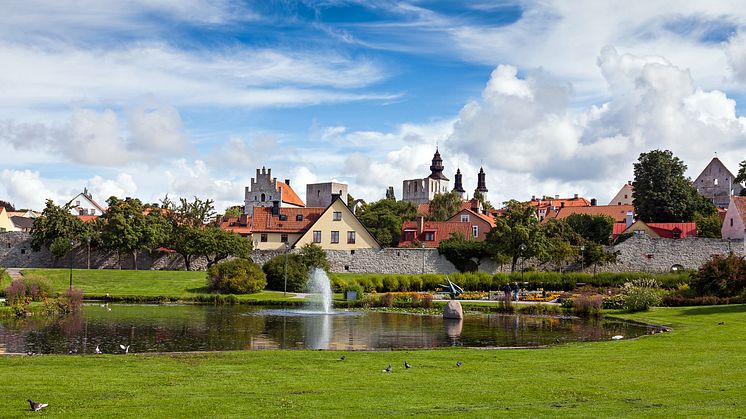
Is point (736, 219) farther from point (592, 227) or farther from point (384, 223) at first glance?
point (384, 223)

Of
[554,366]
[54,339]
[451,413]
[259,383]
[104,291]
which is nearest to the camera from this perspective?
[451,413]

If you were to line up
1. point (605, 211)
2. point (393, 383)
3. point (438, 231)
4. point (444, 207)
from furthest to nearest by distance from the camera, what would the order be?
point (605, 211)
point (444, 207)
point (438, 231)
point (393, 383)

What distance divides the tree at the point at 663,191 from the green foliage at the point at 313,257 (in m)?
37.9

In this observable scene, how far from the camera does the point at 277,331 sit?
81.8 feet

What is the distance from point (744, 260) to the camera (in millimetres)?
35062

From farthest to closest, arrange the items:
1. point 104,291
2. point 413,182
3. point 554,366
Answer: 1. point 413,182
2. point 104,291
3. point 554,366

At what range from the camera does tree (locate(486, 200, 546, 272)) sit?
49.9 metres

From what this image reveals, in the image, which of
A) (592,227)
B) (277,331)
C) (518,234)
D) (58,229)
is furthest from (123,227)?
(592,227)

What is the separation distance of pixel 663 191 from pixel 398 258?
1231 inches

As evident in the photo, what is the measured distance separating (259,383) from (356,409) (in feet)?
9.51

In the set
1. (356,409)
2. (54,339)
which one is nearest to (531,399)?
(356,409)

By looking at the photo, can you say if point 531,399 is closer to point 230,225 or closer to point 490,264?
point 490,264

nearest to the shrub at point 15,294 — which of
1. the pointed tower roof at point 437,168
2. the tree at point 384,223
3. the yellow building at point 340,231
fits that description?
the yellow building at point 340,231

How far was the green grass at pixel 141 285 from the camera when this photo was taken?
41.1m
